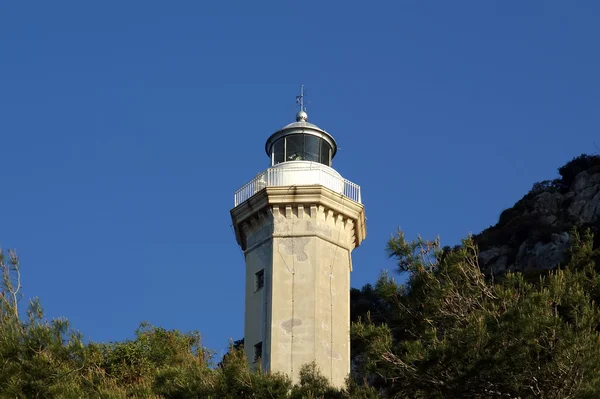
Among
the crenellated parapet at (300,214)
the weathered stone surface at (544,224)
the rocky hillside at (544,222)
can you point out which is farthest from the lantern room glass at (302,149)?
the weathered stone surface at (544,224)

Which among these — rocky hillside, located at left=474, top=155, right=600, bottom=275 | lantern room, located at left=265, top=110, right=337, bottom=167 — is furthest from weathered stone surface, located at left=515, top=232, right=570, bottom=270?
lantern room, located at left=265, top=110, right=337, bottom=167

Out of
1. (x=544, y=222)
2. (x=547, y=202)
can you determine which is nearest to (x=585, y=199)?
(x=544, y=222)

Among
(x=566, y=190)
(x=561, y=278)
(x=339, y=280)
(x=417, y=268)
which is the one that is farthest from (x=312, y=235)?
(x=566, y=190)

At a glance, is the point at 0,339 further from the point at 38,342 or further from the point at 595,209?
the point at 595,209

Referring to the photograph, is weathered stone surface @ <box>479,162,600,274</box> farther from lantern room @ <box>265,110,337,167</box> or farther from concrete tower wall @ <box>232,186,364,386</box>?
concrete tower wall @ <box>232,186,364,386</box>

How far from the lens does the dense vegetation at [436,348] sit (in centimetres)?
1578

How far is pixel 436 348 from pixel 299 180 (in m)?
12.3

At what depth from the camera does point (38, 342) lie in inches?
778

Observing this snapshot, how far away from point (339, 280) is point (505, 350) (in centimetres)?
1148

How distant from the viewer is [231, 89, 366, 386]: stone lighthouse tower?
25672 millimetres

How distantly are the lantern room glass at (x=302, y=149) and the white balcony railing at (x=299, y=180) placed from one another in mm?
941

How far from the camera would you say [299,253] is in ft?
Answer: 88.1

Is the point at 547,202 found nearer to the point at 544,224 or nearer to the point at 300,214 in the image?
the point at 544,224

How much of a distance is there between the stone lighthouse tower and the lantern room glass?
3 centimetres
